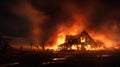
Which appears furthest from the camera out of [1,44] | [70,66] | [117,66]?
[1,44]

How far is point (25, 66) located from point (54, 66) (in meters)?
9.46

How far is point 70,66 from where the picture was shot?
8175cm

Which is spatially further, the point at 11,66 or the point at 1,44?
the point at 1,44

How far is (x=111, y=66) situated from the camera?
7825 cm

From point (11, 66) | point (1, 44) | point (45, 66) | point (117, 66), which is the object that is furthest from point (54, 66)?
point (1, 44)

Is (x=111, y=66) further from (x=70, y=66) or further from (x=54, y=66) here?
(x=54, y=66)

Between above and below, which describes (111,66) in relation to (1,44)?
below

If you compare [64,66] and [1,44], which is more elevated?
[1,44]

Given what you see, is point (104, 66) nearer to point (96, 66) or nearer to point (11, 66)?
point (96, 66)

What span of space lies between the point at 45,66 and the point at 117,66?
23.2m

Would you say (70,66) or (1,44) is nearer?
(70,66)

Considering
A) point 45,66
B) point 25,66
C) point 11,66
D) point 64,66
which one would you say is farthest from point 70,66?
point 11,66

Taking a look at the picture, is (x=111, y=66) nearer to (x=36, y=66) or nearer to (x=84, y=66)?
(x=84, y=66)

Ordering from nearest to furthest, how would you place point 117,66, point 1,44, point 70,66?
point 117,66, point 70,66, point 1,44
